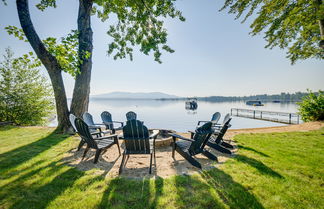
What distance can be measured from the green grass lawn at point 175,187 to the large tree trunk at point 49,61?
10.4ft

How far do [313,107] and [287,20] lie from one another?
6.82 m

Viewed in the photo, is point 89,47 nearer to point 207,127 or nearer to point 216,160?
point 207,127

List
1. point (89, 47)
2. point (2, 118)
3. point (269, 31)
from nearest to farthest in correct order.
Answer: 1. point (89, 47)
2. point (269, 31)
3. point (2, 118)

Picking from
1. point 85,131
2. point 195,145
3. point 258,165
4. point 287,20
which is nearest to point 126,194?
point 195,145

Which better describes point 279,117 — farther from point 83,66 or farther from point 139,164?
point 83,66

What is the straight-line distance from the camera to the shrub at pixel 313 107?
8.62 m

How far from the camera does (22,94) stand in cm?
1034

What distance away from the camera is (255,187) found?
2.26 metres

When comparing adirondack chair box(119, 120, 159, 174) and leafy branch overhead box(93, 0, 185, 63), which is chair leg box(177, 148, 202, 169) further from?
leafy branch overhead box(93, 0, 185, 63)

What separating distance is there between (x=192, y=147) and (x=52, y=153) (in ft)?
13.2

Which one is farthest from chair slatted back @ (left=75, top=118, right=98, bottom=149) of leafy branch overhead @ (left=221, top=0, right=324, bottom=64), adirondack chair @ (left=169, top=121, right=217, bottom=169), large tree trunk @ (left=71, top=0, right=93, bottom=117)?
leafy branch overhead @ (left=221, top=0, right=324, bottom=64)

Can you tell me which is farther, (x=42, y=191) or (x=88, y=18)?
(x=88, y=18)

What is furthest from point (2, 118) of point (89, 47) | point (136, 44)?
point (136, 44)

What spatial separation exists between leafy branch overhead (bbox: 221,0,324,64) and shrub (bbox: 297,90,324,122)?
288cm
